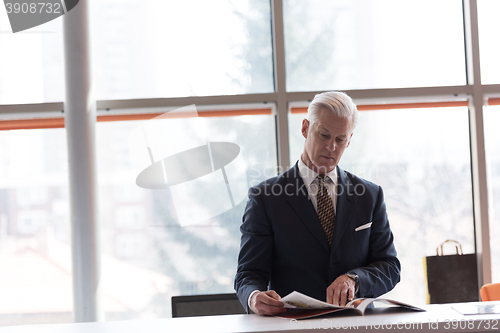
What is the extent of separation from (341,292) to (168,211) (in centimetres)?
224

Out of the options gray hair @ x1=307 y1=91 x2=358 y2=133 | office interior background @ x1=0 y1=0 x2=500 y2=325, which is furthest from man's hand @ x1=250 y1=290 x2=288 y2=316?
office interior background @ x1=0 y1=0 x2=500 y2=325

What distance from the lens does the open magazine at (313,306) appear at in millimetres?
1229

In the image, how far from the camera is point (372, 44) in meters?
3.53

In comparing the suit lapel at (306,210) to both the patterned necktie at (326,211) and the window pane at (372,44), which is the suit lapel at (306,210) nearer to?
the patterned necktie at (326,211)

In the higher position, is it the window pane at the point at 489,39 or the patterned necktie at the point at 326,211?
the window pane at the point at 489,39

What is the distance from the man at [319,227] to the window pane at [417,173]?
178cm

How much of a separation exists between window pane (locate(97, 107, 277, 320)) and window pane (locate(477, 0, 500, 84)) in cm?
183

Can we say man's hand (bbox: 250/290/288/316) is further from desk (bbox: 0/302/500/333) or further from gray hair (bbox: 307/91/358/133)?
gray hair (bbox: 307/91/358/133)

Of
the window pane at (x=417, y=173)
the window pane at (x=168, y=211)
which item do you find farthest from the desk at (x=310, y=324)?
the window pane at (x=417, y=173)

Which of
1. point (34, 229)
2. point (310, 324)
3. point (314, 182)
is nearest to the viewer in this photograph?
point (310, 324)

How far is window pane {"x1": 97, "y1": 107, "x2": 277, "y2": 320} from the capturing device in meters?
3.43

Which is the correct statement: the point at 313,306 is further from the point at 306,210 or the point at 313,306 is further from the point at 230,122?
the point at 230,122

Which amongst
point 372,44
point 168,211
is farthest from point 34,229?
point 372,44

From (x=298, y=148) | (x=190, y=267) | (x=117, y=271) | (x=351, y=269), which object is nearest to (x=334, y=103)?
(x=351, y=269)
